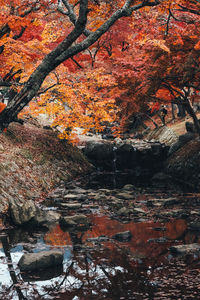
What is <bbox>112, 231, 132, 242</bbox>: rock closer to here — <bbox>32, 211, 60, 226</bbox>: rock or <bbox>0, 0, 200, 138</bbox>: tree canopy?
<bbox>32, 211, 60, 226</bbox>: rock

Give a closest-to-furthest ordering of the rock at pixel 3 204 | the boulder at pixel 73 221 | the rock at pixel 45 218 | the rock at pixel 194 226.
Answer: the rock at pixel 194 226
the boulder at pixel 73 221
the rock at pixel 45 218
the rock at pixel 3 204

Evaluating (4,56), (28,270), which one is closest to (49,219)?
(28,270)

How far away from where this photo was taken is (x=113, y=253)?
25.1 feet

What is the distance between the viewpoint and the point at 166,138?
31.5 meters

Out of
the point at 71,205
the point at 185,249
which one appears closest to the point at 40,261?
the point at 185,249

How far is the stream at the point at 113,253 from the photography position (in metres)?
5.77

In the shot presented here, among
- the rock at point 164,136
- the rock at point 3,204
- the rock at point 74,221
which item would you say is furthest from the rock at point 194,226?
the rock at point 164,136

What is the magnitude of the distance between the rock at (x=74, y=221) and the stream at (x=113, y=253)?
0.68ft

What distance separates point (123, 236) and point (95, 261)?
1.88m

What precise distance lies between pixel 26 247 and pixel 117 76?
14.4 m

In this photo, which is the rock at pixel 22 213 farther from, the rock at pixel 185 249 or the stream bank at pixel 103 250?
the rock at pixel 185 249

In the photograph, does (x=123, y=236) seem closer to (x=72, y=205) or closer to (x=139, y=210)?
(x=139, y=210)

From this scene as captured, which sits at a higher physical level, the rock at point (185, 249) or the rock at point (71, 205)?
the rock at point (71, 205)

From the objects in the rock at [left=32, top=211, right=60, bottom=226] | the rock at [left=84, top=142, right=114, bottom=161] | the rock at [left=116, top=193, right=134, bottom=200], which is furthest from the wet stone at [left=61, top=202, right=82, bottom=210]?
the rock at [left=84, top=142, right=114, bottom=161]
